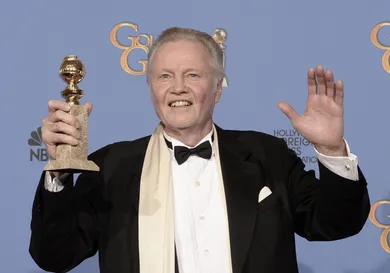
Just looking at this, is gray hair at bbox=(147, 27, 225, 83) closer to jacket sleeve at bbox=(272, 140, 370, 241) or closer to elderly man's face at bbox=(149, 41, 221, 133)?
elderly man's face at bbox=(149, 41, 221, 133)

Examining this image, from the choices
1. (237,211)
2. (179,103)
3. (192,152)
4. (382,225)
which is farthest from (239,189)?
(382,225)

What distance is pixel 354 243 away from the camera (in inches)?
102

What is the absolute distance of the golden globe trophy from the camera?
1.54 m

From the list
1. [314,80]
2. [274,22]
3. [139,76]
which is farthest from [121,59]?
[314,80]

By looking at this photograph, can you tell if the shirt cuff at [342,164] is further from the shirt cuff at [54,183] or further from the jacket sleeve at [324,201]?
the shirt cuff at [54,183]

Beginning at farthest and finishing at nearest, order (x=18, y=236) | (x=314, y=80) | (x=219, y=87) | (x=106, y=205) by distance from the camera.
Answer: (x=18, y=236) → (x=219, y=87) → (x=106, y=205) → (x=314, y=80)

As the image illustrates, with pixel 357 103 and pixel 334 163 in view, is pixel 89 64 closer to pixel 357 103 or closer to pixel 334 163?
pixel 357 103

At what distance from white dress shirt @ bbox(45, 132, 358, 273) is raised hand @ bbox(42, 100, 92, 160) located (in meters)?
0.46

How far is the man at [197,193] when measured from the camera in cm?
168

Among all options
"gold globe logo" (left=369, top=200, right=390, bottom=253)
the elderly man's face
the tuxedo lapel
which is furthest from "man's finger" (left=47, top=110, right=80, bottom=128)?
"gold globe logo" (left=369, top=200, right=390, bottom=253)

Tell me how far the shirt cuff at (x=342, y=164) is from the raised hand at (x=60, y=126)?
2.09 ft

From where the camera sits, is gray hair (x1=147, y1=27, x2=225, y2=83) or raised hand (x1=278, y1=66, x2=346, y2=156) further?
gray hair (x1=147, y1=27, x2=225, y2=83)

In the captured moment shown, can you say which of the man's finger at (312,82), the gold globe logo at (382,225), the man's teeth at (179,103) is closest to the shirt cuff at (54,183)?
the man's teeth at (179,103)

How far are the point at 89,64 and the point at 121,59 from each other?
129 millimetres
